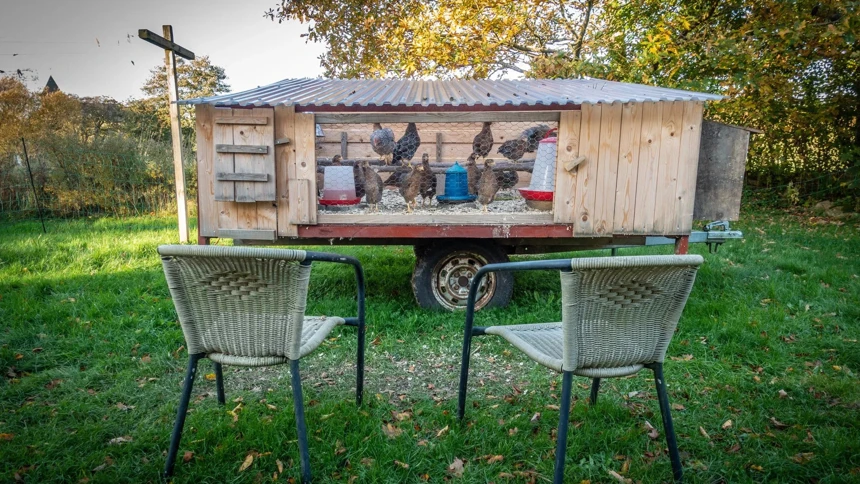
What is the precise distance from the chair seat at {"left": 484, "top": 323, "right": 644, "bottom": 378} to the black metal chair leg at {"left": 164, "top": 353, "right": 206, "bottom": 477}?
1300mm

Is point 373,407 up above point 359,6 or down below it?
below

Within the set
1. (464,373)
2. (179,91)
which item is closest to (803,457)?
(464,373)

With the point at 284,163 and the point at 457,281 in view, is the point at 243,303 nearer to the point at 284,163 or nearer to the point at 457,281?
the point at 284,163

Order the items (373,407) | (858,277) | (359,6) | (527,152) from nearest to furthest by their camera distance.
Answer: (373,407) < (527,152) < (858,277) < (359,6)

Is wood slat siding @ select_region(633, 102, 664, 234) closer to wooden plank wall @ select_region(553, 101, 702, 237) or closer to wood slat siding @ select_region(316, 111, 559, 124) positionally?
wooden plank wall @ select_region(553, 101, 702, 237)

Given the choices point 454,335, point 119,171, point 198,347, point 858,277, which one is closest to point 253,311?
point 198,347

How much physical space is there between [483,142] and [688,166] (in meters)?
1.61

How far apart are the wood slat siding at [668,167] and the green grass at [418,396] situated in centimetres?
90

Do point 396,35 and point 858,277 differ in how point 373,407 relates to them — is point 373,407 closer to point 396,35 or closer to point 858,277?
point 858,277

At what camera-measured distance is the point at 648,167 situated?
390 cm

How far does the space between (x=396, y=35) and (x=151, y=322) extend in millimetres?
7974

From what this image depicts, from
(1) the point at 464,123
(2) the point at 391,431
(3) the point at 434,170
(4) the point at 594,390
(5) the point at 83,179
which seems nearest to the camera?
(2) the point at 391,431

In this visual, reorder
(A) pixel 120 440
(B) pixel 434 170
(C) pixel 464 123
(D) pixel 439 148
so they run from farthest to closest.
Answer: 1. (D) pixel 439 148
2. (B) pixel 434 170
3. (C) pixel 464 123
4. (A) pixel 120 440

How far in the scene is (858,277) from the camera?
5.50m
